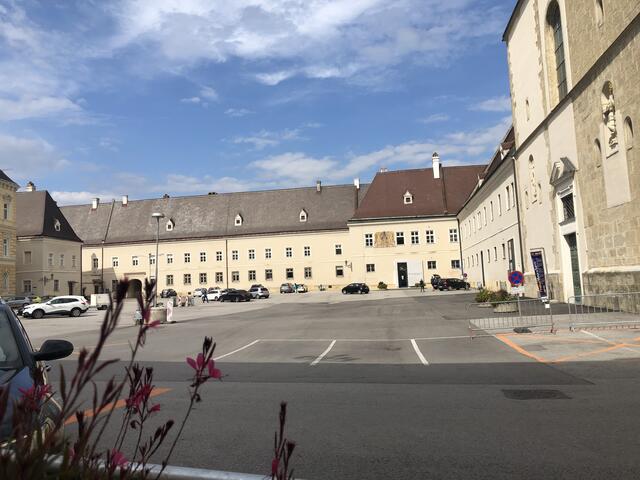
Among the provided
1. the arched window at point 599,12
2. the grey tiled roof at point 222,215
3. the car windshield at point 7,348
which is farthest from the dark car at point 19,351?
the grey tiled roof at point 222,215

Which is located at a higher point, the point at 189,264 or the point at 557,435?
Result: the point at 189,264

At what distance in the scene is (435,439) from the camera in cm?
608

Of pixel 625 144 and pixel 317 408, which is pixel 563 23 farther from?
pixel 317 408

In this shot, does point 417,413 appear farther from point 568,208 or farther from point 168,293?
point 168,293

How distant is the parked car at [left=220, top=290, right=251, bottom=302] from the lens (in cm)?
5934

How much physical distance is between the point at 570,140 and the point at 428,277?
154 feet

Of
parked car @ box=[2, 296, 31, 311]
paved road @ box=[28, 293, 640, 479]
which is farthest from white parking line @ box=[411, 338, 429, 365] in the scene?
parked car @ box=[2, 296, 31, 311]

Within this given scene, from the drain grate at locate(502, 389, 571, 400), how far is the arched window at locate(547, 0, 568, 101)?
21.5m

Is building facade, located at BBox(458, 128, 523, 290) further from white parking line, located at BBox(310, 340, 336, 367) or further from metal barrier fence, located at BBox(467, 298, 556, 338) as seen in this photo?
white parking line, located at BBox(310, 340, 336, 367)

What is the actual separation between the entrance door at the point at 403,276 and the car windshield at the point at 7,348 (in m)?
68.0

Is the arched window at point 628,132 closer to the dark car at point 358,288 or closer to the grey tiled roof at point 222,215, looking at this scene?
the dark car at point 358,288

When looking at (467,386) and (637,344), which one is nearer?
(467,386)

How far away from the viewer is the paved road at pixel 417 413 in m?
5.27

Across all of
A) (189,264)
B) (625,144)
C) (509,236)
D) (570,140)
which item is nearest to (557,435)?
(625,144)
